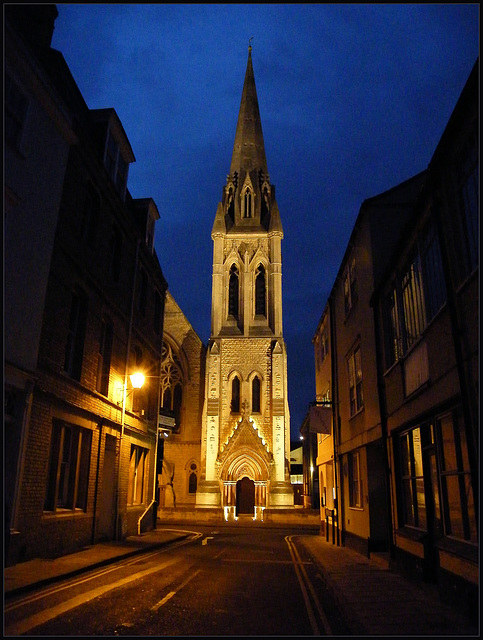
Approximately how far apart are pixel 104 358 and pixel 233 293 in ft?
93.3

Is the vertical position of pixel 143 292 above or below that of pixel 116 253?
below

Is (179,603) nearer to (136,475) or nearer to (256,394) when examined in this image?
(136,475)

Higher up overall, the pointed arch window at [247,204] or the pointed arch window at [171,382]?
the pointed arch window at [247,204]

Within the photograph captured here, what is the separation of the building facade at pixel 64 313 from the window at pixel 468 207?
26.3 feet

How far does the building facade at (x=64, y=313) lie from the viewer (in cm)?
996

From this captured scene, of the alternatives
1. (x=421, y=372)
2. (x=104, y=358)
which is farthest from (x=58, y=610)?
(x=104, y=358)

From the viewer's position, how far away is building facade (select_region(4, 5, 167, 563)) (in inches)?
392

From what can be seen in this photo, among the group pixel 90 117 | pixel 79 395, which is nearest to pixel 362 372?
pixel 79 395

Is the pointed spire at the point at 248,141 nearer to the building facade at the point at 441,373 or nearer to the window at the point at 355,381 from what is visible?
the window at the point at 355,381

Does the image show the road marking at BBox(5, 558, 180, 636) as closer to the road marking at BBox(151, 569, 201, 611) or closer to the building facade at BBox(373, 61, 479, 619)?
the road marking at BBox(151, 569, 201, 611)

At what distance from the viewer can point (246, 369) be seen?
131 feet

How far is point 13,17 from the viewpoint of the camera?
1042cm

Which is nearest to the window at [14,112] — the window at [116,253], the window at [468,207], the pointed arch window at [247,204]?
the window at [116,253]

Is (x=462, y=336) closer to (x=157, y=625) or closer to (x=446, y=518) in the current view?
(x=446, y=518)
